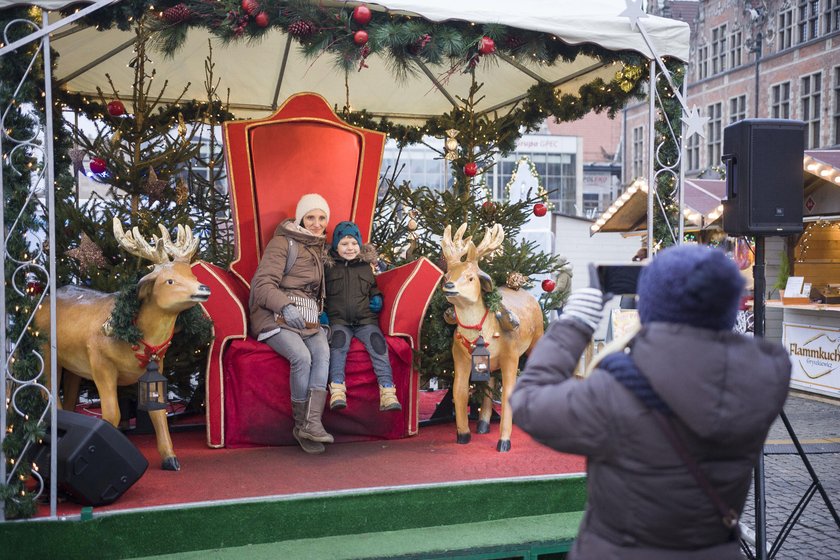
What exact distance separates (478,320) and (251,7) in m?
2.53

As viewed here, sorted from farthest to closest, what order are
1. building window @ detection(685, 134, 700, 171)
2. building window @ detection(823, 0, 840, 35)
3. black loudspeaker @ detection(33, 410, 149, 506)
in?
building window @ detection(685, 134, 700, 171), building window @ detection(823, 0, 840, 35), black loudspeaker @ detection(33, 410, 149, 506)

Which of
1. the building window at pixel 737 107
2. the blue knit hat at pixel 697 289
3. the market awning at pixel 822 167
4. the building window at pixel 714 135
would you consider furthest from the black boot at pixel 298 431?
the building window at pixel 714 135

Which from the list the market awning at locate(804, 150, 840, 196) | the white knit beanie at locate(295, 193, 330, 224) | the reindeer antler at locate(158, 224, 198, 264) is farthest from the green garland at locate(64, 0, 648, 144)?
the market awning at locate(804, 150, 840, 196)

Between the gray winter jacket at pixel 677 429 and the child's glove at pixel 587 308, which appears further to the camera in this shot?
the child's glove at pixel 587 308

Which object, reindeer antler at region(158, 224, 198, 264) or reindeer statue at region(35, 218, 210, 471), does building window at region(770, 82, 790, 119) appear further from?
reindeer statue at region(35, 218, 210, 471)

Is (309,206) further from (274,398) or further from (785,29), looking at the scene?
(785,29)

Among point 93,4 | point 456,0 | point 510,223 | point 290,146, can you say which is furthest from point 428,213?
point 93,4

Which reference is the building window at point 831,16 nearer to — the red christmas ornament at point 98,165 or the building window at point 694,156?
the building window at point 694,156

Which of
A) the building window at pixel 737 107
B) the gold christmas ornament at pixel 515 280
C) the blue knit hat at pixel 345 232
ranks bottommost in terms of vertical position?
the gold christmas ornament at pixel 515 280

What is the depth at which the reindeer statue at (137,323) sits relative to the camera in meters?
4.93

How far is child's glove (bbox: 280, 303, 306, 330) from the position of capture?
A: 5.53m

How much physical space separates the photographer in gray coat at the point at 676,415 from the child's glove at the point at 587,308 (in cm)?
15

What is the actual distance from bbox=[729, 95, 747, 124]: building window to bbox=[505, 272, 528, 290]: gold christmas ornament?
3040 cm

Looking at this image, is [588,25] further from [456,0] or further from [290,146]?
[290,146]
